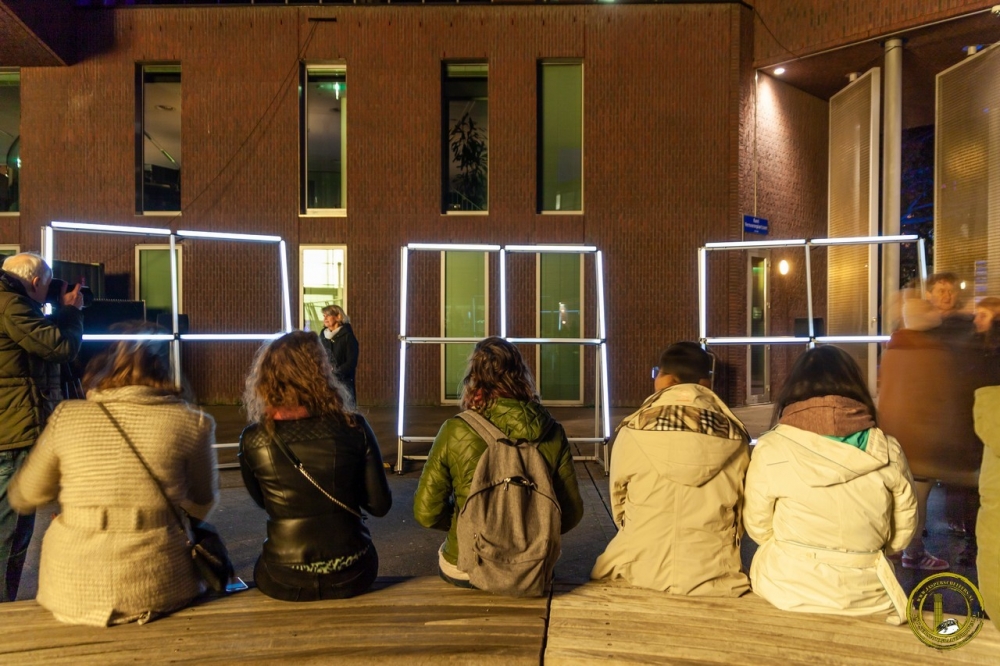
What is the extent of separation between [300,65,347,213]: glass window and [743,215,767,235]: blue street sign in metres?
6.39

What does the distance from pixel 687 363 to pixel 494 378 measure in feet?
2.95

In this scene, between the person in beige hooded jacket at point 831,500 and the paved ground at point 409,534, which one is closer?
the person in beige hooded jacket at point 831,500

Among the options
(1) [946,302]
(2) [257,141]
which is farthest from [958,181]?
(2) [257,141]

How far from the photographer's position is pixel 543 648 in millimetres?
2758

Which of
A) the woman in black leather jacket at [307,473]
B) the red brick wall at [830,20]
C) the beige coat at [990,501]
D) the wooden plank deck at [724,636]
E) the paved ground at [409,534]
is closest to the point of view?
the beige coat at [990,501]

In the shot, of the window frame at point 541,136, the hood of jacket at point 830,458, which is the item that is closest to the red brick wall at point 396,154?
the window frame at point 541,136

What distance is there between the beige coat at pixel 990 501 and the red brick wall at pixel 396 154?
9.10 m

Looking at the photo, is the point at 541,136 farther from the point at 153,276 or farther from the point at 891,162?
the point at 153,276

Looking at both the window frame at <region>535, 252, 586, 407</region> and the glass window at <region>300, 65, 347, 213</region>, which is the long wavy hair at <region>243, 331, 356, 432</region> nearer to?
the window frame at <region>535, 252, 586, 407</region>

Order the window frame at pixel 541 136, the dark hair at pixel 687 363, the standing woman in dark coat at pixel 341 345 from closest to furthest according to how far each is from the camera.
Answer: the dark hair at pixel 687 363 → the standing woman in dark coat at pixel 341 345 → the window frame at pixel 541 136

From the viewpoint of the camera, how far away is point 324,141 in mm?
12242

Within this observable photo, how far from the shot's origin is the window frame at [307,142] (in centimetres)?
1204

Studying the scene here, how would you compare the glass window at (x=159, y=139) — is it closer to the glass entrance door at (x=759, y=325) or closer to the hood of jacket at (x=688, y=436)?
the glass entrance door at (x=759, y=325)
